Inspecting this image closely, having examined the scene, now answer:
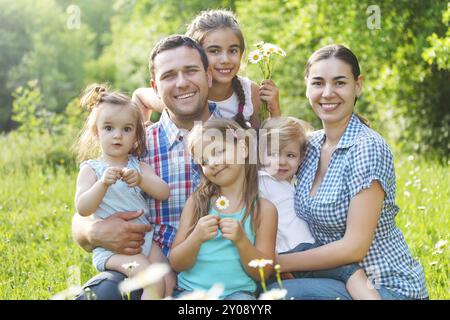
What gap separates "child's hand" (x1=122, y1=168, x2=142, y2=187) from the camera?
12.2 ft

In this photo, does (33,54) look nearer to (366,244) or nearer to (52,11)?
(52,11)

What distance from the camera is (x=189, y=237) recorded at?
3.58m

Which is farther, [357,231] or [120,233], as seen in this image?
[120,233]

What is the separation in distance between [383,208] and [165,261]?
49.6 inches

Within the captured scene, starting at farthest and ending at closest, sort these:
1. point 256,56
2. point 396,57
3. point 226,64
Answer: point 396,57 → point 226,64 → point 256,56

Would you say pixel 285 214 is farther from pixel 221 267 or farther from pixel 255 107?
pixel 255 107

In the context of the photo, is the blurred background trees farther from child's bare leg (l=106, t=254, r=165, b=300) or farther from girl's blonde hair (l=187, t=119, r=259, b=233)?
child's bare leg (l=106, t=254, r=165, b=300)

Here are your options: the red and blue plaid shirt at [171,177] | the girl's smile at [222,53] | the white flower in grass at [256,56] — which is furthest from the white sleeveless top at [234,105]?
the red and blue plaid shirt at [171,177]

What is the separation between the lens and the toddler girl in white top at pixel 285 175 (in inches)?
156

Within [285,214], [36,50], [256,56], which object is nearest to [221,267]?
[285,214]

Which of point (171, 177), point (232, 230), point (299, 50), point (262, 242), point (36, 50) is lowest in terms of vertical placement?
point (262, 242)

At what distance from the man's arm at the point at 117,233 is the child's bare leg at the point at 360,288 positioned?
1171mm

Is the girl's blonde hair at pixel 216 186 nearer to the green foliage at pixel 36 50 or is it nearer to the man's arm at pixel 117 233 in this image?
the man's arm at pixel 117 233

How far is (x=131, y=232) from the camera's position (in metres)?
3.89
